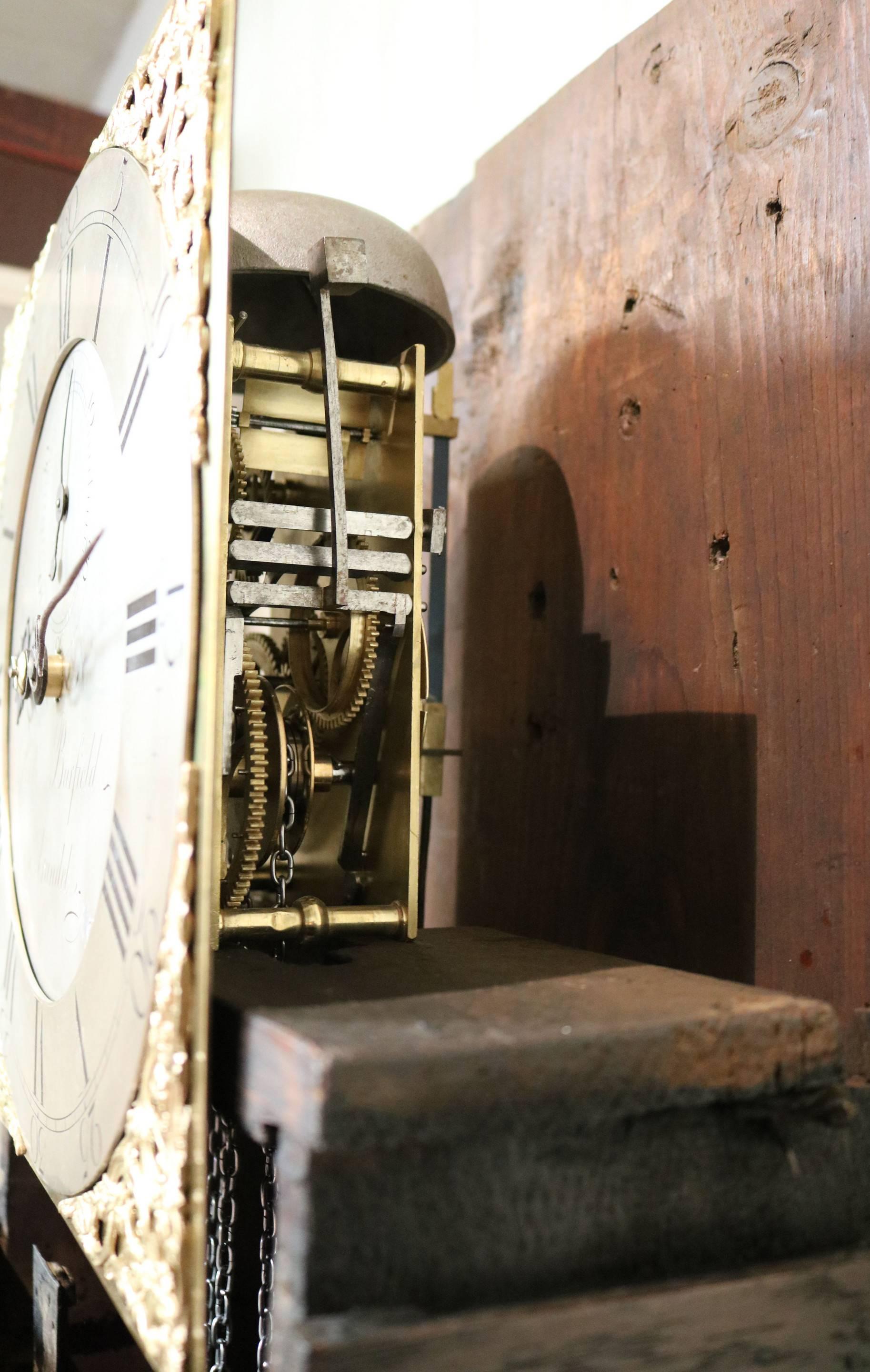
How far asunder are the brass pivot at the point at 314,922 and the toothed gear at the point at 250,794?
31mm

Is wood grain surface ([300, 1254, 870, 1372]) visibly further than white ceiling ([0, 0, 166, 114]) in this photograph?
No

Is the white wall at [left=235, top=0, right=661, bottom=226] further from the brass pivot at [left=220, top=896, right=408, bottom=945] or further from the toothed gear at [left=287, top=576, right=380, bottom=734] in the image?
the brass pivot at [left=220, top=896, right=408, bottom=945]

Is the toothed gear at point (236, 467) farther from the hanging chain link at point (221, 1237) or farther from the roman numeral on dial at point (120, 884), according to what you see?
the hanging chain link at point (221, 1237)

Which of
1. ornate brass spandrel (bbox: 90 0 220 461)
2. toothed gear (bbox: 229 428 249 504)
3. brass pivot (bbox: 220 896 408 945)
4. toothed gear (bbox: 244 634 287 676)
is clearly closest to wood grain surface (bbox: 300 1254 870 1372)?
brass pivot (bbox: 220 896 408 945)

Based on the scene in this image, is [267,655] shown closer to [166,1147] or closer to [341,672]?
[341,672]

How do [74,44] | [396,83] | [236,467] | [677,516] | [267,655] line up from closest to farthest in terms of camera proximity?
[236,467], [677,516], [267,655], [396,83], [74,44]

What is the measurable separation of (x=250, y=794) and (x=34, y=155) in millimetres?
1489

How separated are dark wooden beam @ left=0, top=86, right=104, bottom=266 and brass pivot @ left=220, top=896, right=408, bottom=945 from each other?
4.80 feet

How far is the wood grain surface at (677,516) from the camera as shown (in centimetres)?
87

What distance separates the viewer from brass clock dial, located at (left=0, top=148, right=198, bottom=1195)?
2.19 feet

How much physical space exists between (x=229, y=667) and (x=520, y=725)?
475 mm

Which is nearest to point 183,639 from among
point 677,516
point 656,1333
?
point 656,1333

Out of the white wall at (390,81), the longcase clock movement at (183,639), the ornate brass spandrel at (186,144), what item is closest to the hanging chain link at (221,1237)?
the longcase clock movement at (183,639)

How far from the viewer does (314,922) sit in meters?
0.85
